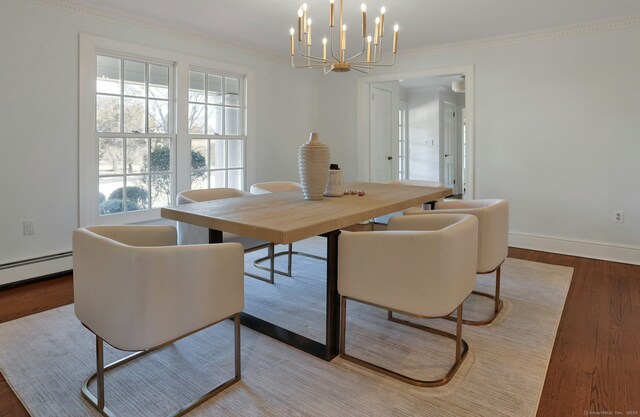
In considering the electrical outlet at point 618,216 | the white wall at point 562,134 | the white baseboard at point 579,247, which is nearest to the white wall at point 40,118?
the white wall at point 562,134

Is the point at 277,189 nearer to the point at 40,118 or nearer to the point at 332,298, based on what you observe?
the point at 332,298

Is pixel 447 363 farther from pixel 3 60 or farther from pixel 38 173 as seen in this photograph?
pixel 3 60

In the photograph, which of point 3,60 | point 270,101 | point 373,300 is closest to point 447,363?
point 373,300

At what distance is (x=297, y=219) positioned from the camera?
193cm

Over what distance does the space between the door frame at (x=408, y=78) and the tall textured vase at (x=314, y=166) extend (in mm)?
2753

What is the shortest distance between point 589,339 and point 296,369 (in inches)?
66.0

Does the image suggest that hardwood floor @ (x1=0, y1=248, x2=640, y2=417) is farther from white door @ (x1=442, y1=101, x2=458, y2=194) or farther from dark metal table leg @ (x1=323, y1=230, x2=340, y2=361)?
white door @ (x1=442, y1=101, x2=458, y2=194)

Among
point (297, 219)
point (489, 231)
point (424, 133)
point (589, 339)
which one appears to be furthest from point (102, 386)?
point (424, 133)

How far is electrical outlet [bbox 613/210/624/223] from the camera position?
3.97 metres

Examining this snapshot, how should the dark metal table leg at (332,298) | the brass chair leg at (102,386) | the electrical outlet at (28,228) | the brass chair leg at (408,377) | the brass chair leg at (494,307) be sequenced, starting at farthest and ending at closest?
the electrical outlet at (28,228), the brass chair leg at (494,307), the dark metal table leg at (332,298), the brass chair leg at (408,377), the brass chair leg at (102,386)

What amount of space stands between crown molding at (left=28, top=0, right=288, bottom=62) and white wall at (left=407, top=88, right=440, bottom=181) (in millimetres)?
4102

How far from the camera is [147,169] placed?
4.10 metres

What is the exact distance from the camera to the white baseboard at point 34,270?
3.19 meters

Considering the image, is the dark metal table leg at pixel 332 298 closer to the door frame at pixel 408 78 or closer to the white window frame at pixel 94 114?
the white window frame at pixel 94 114
